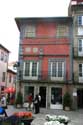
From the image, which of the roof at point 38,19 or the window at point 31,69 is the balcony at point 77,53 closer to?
the roof at point 38,19

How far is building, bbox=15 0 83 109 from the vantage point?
82.0 feet

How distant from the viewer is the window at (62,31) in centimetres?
2617

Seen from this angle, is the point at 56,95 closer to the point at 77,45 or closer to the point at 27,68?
the point at 27,68

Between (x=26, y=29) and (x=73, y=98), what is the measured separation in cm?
914

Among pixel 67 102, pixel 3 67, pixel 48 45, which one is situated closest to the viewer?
pixel 67 102

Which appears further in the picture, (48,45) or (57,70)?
(48,45)

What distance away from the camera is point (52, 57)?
25.7 m

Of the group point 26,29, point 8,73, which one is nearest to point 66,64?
point 26,29

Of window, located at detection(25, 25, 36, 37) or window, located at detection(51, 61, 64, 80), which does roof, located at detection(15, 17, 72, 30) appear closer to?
window, located at detection(25, 25, 36, 37)

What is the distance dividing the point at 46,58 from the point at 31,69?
198cm

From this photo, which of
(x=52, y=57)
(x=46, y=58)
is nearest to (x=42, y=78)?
(x=46, y=58)

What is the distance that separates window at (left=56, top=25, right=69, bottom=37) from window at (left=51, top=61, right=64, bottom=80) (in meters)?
3.12

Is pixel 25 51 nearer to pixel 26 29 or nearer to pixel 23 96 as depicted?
pixel 26 29

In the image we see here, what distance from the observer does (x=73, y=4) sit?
26.6 metres
